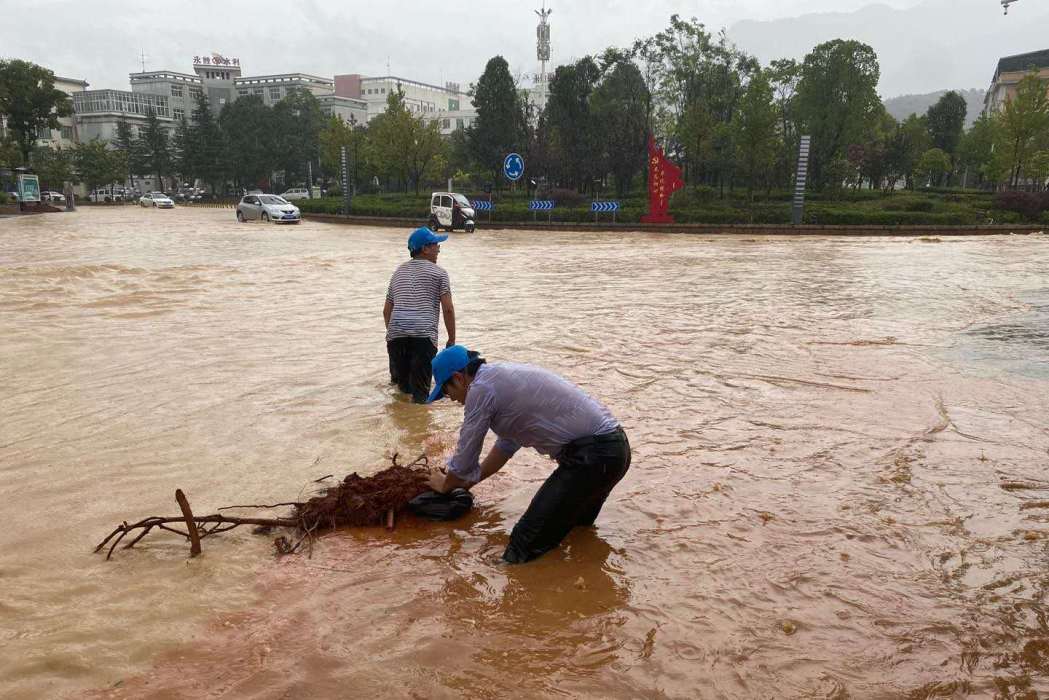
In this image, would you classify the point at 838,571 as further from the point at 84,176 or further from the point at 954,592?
the point at 84,176

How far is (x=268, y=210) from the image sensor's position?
3622 centimetres

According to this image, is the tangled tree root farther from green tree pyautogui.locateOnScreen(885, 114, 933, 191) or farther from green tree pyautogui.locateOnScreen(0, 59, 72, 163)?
green tree pyautogui.locateOnScreen(0, 59, 72, 163)

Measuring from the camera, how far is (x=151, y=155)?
250 ft

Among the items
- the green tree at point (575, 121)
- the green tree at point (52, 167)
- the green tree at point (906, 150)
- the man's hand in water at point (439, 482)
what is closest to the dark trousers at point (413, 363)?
the man's hand in water at point (439, 482)

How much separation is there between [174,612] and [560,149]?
42.6 metres

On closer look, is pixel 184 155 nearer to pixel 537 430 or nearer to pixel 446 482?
pixel 446 482

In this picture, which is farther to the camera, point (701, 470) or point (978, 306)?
point (978, 306)

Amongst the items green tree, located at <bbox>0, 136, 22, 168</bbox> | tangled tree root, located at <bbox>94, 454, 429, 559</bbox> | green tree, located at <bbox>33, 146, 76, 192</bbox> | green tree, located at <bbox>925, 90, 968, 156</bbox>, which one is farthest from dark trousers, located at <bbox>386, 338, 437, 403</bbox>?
green tree, located at <bbox>33, 146, 76, 192</bbox>

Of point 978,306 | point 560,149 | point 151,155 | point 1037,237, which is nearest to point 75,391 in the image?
point 978,306

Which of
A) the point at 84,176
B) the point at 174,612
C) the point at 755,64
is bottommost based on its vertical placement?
the point at 174,612

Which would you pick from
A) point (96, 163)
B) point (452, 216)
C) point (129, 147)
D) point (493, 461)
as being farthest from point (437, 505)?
point (129, 147)

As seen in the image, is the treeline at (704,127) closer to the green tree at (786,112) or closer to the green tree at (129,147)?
the green tree at (786,112)

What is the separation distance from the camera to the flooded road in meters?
3.16

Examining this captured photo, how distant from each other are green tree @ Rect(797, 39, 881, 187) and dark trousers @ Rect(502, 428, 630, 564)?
145 feet
